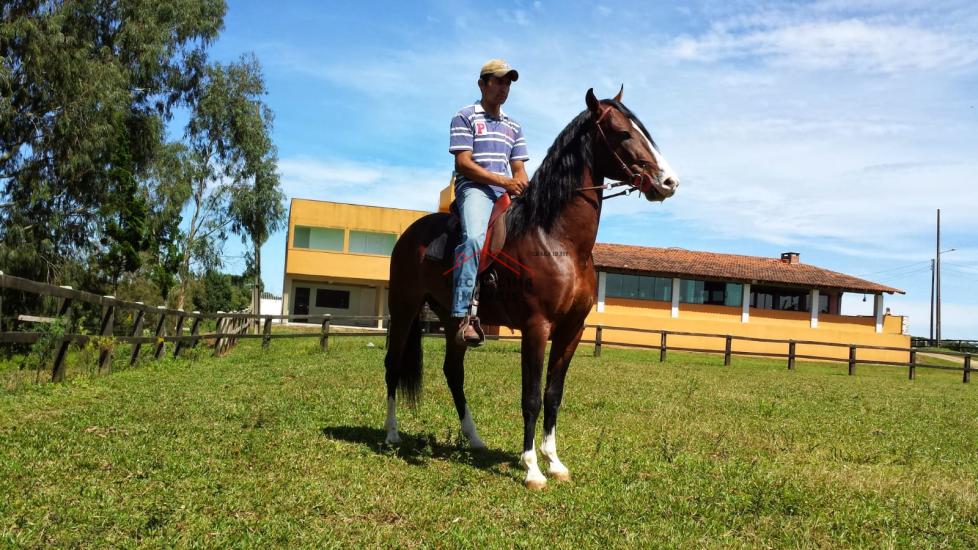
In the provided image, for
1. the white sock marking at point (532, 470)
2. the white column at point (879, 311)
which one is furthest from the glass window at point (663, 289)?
the white sock marking at point (532, 470)

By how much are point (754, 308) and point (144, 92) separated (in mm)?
32392

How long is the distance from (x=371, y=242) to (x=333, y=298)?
5419 millimetres

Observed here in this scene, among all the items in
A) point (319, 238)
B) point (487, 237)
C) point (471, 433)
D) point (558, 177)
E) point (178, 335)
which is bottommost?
point (471, 433)

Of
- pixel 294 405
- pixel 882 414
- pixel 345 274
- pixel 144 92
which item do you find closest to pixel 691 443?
pixel 294 405

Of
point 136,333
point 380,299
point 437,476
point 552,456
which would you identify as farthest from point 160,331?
point 380,299

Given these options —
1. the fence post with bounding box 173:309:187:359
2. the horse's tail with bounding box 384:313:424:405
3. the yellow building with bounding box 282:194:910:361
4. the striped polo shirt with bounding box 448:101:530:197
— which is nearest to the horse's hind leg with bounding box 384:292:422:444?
the horse's tail with bounding box 384:313:424:405

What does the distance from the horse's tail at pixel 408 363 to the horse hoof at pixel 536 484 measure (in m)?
2.03

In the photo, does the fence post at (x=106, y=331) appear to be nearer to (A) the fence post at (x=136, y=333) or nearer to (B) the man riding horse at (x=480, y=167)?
(A) the fence post at (x=136, y=333)

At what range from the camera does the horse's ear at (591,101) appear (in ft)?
16.2

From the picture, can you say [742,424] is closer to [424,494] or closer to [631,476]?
[631,476]

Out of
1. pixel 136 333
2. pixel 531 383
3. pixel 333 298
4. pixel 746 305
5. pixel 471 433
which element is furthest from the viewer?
pixel 333 298

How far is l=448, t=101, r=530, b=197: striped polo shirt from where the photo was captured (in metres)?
5.41

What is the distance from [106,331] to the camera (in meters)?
10.2

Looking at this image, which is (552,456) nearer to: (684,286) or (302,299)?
(684,286)
